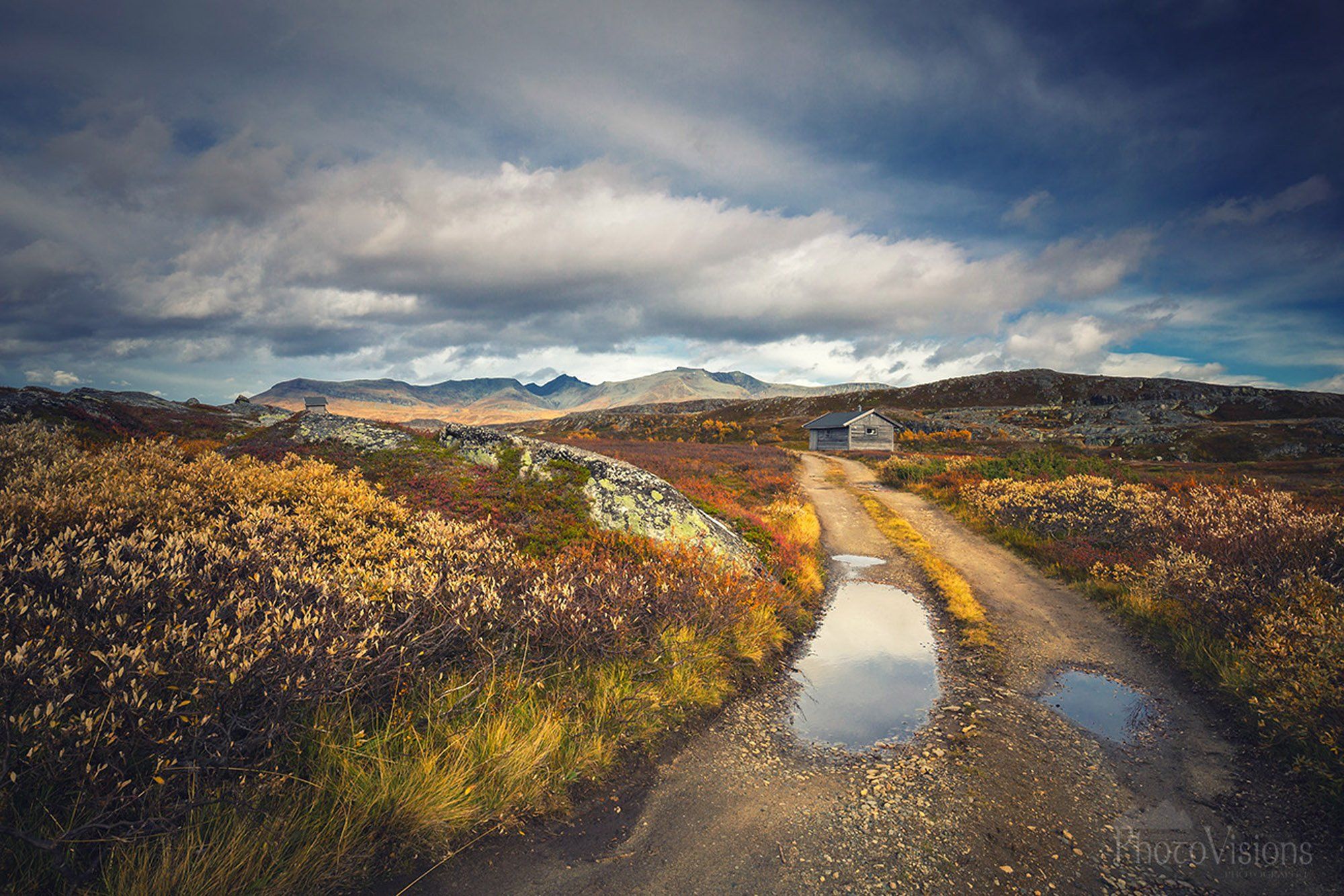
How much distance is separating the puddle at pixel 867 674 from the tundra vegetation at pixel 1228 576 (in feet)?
12.1

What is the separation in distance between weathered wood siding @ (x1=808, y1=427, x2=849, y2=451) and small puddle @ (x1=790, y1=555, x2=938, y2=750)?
198 feet

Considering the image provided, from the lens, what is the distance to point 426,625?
18.8ft

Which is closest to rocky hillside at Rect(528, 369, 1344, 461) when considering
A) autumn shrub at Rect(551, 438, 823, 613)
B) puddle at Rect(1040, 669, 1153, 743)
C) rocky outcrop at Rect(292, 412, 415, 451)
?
autumn shrub at Rect(551, 438, 823, 613)

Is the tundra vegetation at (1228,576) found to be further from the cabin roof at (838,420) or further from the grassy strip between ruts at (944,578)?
the cabin roof at (838,420)

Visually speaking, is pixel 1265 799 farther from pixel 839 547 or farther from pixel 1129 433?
pixel 1129 433

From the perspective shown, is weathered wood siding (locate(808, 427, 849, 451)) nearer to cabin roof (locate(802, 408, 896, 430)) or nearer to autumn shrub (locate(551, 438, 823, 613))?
cabin roof (locate(802, 408, 896, 430))

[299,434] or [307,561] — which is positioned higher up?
[299,434]

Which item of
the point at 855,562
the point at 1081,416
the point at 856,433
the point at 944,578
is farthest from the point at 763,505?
the point at 1081,416

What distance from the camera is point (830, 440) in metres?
72.3

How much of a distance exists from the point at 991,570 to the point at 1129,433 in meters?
61.8

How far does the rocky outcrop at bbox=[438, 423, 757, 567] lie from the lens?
1127 cm

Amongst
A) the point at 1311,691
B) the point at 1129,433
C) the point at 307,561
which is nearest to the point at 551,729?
the point at 307,561

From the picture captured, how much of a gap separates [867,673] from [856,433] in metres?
65.3

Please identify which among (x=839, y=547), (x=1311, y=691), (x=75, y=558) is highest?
(x=75, y=558)
